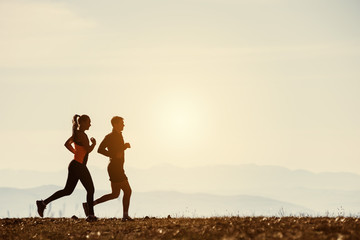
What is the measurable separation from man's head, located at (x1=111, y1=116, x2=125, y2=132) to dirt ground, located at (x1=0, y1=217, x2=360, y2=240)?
2.37m

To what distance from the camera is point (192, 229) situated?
16.3 m

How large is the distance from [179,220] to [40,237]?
358 cm

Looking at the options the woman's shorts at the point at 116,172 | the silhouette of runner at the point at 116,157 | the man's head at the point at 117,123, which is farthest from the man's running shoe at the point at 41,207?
the man's head at the point at 117,123

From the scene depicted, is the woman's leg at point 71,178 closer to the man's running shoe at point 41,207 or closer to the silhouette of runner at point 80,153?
the silhouette of runner at point 80,153

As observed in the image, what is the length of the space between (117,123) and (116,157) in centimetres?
88

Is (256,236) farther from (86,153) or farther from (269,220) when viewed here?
(86,153)

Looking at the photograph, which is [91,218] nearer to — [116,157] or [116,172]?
[116,172]

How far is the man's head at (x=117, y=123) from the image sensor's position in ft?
63.9

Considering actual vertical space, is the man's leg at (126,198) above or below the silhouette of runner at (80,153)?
below

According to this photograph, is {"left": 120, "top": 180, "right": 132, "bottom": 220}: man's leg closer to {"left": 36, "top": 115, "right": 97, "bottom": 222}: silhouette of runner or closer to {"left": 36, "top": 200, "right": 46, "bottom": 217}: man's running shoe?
{"left": 36, "top": 115, "right": 97, "bottom": 222}: silhouette of runner

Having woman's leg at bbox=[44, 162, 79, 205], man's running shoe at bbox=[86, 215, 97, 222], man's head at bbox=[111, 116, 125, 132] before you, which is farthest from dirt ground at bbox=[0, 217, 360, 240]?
man's head at bbox=[111, 116, 125, 132]

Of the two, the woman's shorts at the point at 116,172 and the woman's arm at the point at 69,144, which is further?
the woman's shorts at the point at 116,172

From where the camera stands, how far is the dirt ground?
15.1 metres

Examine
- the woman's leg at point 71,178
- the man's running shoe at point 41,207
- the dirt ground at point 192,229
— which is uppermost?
the woman's leg at point 71,178
